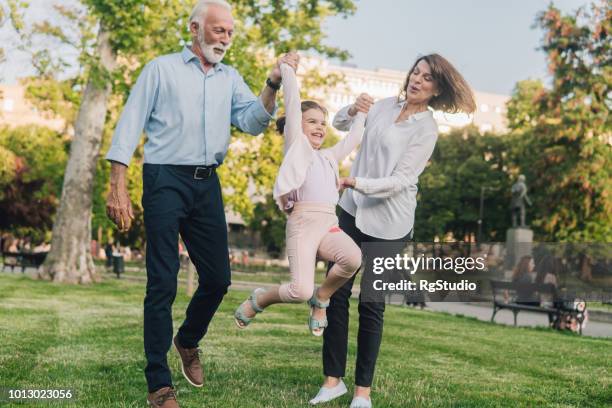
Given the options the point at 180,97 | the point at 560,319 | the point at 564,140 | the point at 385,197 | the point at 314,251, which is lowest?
the point at 560,319

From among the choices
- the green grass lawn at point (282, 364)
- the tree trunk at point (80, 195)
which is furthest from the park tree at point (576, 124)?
the green grass lawn at point (282, 364)

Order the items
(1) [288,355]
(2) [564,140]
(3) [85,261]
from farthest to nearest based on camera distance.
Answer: (2) [564,140] → (3) [85,261] → (1) [288,355]

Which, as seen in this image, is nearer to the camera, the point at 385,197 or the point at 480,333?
the point at 385,197

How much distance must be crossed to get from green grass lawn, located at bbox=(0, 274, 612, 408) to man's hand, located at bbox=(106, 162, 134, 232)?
3.65 feet

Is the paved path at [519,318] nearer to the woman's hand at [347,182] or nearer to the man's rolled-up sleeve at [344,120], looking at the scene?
the man's rolled-up sleeve at [344,120]

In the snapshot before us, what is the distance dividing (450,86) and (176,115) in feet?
5.95

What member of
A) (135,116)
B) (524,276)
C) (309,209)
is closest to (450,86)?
(309,209)

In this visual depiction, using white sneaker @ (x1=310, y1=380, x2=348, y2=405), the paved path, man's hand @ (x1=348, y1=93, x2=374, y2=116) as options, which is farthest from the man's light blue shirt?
the paved path

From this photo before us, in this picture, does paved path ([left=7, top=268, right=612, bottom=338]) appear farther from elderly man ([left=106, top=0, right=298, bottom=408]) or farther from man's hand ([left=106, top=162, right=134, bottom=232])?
man's hand ([left=106, top=162, right=134, bottom=232])

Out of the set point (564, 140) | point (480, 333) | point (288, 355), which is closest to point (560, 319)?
point (480, 333)

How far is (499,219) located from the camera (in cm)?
6025

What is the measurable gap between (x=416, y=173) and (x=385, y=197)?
0.27 metres

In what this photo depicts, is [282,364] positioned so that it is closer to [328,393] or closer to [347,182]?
[328,393]

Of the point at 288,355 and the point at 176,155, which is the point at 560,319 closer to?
the point at 288,355
